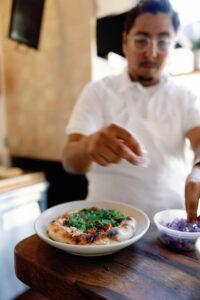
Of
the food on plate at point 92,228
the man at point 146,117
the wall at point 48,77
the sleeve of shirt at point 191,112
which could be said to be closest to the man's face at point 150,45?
the man at point 146,117

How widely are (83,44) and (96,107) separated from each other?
935 millimetres

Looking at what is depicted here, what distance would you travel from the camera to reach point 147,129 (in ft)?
4.99

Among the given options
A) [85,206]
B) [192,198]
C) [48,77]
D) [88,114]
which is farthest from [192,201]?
[48,77]

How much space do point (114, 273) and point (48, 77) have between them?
88.7 inches

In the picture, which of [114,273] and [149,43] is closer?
[114,273]

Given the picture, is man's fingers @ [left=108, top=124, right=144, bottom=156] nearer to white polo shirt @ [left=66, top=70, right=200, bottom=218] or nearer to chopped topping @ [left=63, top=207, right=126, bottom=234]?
chopped topping @ [left=63, top=207, right=126, bottom=234]

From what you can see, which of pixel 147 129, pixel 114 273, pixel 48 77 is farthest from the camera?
pixel 48 77

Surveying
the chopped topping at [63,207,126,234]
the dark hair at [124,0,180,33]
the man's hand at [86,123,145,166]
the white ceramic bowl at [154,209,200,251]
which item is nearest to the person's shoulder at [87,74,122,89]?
the dark hair at [124,0,180,33]

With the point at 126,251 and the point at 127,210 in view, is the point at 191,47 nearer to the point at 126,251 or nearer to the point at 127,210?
the point at 127,210

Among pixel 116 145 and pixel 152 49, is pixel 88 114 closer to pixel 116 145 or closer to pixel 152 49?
pixel 152 49

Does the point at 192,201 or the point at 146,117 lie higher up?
the point at 146,117

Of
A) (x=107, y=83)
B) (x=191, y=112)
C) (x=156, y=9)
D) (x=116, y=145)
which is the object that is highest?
(x=156, y=9)

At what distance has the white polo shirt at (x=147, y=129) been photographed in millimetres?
1489

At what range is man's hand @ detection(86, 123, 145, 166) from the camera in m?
0.88
